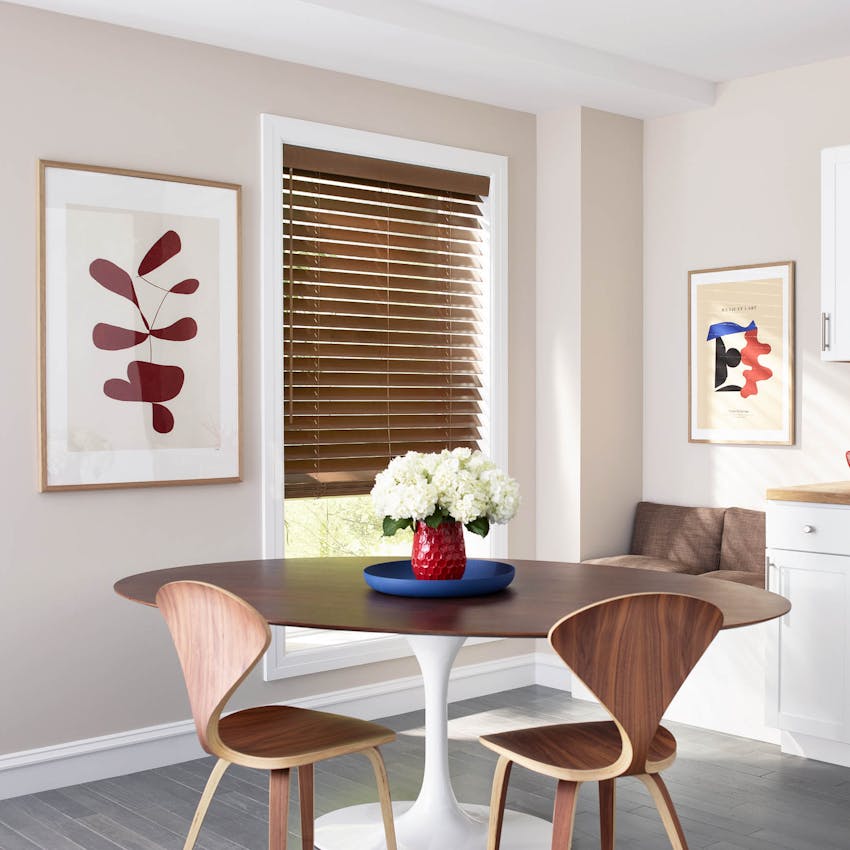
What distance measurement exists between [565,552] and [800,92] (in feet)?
6.99

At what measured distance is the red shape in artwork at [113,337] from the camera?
3.81 meters

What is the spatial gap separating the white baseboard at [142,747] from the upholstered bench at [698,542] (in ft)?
3.08

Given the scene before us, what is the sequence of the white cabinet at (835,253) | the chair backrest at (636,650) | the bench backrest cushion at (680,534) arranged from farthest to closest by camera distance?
the bench backrest cushion at (680,534), the white cabinet at (835,253), the chair backrest at (636,650)

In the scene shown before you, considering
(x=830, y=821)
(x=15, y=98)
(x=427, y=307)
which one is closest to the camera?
(x=830, y=821)

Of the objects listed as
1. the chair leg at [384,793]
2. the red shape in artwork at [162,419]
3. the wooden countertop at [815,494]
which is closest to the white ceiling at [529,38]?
the red shape in artwork at [162,419]

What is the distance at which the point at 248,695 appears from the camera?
13.8 ft

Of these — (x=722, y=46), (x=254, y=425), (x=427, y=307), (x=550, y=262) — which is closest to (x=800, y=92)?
(x=722, y=46)

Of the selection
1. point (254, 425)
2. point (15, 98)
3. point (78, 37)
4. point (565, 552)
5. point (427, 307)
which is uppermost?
point (78, 37)

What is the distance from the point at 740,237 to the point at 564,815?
309 centimetres

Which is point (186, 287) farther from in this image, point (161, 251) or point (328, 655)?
point (328, 655)

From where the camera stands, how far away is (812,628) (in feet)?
12.9

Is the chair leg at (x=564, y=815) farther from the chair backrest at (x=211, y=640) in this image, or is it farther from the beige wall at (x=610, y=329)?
the beige wall at (x=610, y=329)

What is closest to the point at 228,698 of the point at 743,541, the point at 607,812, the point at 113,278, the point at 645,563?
the point at 607,812

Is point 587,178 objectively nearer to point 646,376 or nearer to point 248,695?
point 646,376
